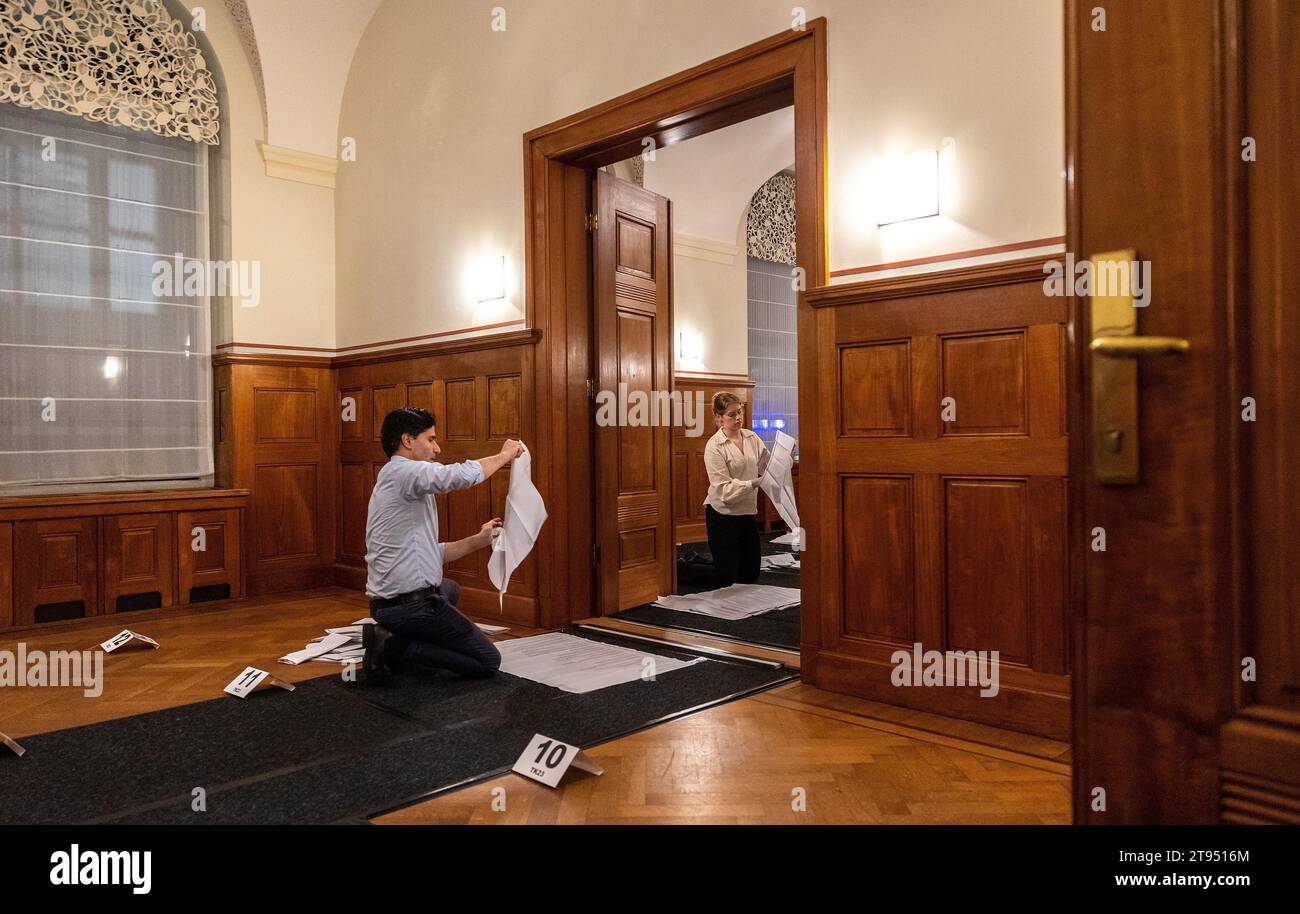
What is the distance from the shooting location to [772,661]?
417 cm

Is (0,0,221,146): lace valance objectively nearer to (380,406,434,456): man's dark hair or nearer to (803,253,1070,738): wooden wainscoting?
(380,406,434,456): man's dark hair

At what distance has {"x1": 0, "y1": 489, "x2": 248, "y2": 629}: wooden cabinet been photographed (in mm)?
5133

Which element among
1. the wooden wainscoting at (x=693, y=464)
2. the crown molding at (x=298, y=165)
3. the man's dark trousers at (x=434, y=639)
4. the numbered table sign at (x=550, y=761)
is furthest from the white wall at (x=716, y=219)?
the numbered table sign at (x=550, y=761)

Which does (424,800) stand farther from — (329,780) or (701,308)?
(701,308)

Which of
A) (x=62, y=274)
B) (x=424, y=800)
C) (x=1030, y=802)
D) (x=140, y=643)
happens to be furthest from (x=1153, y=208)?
(x=62, y=274)

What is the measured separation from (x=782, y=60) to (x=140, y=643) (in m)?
4.45

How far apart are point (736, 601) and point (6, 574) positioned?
4347 mm

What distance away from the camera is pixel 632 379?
5527mm

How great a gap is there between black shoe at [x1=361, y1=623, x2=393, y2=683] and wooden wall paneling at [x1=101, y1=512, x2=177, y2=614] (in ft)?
8.59

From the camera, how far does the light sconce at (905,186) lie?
134 inches

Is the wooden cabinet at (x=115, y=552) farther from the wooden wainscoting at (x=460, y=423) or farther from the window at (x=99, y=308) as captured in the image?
the wooden wainscoting at (x=460, y=423)

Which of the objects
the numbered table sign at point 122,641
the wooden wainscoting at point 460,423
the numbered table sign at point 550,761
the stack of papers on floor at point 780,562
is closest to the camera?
the numbered table sign at point 550,761

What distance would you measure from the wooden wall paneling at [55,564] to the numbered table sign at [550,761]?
13.0 ft

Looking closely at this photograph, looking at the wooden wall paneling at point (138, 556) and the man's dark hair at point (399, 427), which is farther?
the wooden wall paneling at point (138, 556)
